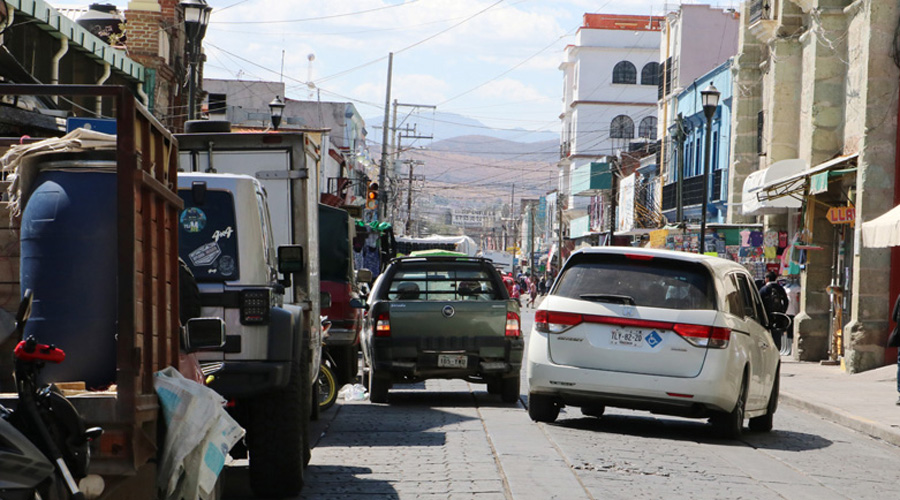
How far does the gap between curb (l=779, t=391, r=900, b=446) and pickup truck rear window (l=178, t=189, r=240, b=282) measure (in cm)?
804

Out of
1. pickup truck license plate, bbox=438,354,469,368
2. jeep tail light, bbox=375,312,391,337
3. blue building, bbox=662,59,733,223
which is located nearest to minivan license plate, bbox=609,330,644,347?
pickup truck license plate, bbox=438,354,469,368

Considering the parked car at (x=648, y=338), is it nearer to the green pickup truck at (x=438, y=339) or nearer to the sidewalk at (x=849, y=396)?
the green pickup truck at (x=438, y=339)

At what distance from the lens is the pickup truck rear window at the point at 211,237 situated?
8.83 metres

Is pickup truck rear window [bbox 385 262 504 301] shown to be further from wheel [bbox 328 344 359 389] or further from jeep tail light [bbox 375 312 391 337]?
wheel [bbox 328 344 359 389]

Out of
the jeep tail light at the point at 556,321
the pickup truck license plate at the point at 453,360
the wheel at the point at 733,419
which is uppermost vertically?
the jeep tail light at the point at 556,321

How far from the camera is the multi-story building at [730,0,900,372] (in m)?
23.7

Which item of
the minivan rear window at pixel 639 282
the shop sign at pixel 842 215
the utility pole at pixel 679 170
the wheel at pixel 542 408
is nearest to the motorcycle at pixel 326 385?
the wheel at pixel 542 408

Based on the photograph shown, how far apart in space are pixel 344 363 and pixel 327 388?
3.58ft

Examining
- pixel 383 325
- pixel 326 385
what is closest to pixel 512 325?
pixel 383 325

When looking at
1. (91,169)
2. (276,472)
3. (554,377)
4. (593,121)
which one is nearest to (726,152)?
(554,377)

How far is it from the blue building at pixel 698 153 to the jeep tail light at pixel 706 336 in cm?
3128

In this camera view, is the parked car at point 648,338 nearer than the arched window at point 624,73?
Yes

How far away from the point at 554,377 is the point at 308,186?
2978 mm

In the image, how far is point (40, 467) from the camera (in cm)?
434
